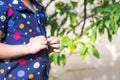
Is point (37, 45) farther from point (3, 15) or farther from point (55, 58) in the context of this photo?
point (55, 58)

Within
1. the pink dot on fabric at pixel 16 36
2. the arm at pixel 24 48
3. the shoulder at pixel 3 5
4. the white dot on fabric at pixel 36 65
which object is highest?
the shoulder at pixel 3 5

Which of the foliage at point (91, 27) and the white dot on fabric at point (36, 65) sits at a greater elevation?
the foliage at point (91, 27)

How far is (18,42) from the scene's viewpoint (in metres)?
1.40

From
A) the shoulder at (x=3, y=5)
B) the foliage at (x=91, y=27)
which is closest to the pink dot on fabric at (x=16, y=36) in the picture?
the shoulder at (x=3, y=5)

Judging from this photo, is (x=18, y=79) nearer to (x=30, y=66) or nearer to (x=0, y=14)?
(x=30, y=66)

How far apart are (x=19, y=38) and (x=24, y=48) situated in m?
0.06

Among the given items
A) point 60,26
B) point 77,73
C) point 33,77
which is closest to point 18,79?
point 33,77

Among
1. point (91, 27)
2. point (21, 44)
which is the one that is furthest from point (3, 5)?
point (91, 27)

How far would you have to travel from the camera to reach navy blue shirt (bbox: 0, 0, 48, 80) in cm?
137

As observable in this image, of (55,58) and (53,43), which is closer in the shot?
(53,43)

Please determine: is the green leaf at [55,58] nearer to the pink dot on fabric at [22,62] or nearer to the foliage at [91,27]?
the foliage at [91,27]

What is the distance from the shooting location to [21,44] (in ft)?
4.57

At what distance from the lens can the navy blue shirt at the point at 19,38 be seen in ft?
4.50

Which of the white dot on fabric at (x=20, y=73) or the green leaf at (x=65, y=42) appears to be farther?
the green leaf at (x=65, y=42)
